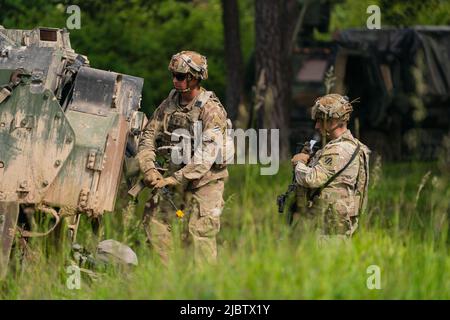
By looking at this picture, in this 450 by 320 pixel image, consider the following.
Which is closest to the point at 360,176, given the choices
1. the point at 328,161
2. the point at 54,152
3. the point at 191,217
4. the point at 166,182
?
the point at 328,161

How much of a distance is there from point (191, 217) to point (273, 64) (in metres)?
10.4

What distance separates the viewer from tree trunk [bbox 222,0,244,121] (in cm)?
2339

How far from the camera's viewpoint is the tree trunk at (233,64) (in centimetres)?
2339

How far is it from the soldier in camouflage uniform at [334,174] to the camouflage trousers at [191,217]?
740 mm

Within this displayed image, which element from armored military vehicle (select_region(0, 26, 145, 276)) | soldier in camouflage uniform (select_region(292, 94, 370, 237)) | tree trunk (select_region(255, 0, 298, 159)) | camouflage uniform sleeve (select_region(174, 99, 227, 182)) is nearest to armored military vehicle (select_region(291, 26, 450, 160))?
tree trunk (select_region(255, 0, 298, 159))

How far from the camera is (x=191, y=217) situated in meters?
10.5

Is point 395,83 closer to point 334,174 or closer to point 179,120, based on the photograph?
point 179,120

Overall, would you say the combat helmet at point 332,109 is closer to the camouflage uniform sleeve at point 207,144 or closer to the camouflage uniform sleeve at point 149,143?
the camouflage uniform sleeve at point 207,144

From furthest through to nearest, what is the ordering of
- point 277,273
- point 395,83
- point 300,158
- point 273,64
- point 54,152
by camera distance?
point 395,83 → point 273,64 → point 300,158 → point 54,152 → point 277,273

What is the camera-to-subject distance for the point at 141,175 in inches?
411

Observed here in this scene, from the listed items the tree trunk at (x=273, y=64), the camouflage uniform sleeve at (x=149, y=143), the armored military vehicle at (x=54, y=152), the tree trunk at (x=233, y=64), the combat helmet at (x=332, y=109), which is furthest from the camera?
the tree trunk at (x=233, y=64)

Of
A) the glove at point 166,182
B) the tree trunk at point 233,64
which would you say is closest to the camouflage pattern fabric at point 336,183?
the glove at point 166,182

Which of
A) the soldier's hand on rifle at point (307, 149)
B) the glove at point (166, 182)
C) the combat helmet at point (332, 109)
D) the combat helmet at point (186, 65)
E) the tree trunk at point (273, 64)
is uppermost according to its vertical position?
the tree trunk at point (273, 64)
